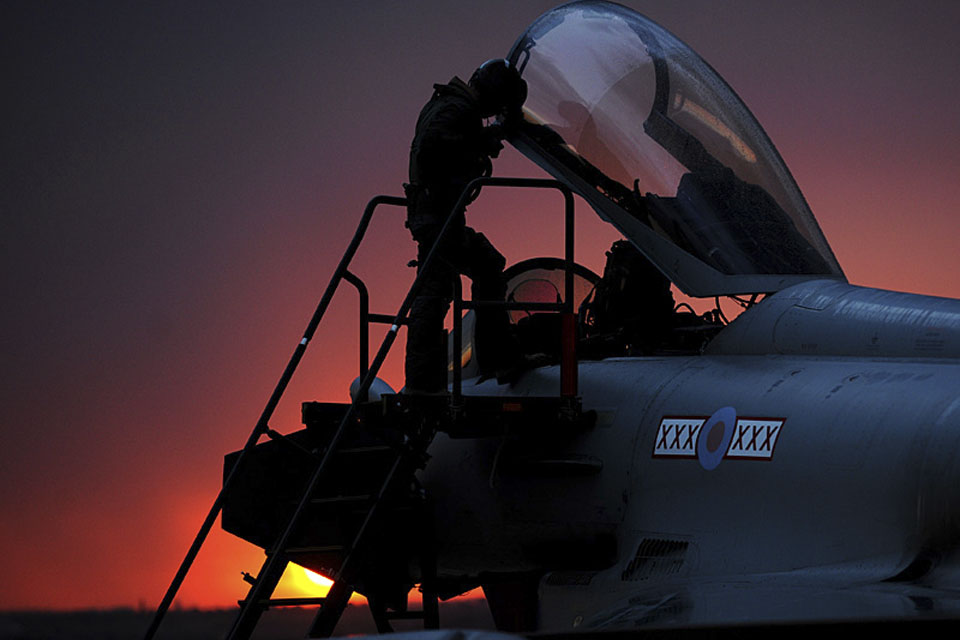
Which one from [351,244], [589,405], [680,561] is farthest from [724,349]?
[351,244]

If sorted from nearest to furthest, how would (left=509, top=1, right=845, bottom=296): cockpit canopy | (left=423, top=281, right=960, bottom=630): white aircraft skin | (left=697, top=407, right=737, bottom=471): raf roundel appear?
(left=423, top=281, right=960, bottom=630): white aircraft skin, (left=697, top=407, right=737, bottom=471): raf roundel, (left=509, top=1, right=845, bottom=296): cockpit canopy

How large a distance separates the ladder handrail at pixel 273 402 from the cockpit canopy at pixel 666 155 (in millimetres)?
1110

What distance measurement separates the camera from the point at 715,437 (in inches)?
285

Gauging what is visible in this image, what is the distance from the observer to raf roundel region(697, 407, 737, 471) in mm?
7180

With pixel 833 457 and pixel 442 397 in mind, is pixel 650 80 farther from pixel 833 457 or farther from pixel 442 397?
pixel 833 457

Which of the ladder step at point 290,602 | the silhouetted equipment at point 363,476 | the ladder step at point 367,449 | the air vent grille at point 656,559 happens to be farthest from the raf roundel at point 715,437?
the ladder step at point 290,602

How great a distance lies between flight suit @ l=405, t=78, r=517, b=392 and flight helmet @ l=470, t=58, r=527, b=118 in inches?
5.2

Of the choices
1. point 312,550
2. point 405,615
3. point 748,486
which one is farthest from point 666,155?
point 405,615

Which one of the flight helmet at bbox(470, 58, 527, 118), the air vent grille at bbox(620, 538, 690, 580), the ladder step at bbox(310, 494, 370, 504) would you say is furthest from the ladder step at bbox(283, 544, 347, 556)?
the flight helmet at bbox(470, 58, 527, 118)

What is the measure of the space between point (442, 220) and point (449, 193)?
0.59ft

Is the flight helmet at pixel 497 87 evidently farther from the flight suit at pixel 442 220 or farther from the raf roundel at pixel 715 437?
the raf roundel at pixel 715 437

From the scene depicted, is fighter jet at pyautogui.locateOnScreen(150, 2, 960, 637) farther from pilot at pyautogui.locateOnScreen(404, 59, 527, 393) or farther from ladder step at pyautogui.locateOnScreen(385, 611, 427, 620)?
pilot at pyautogui.locateOnScreen(404, 59, 527, 393)

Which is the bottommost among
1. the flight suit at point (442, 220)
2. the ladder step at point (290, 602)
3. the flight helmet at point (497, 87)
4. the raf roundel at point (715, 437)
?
the ladder step at point (290, 602)

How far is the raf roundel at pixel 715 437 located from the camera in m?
7.18
